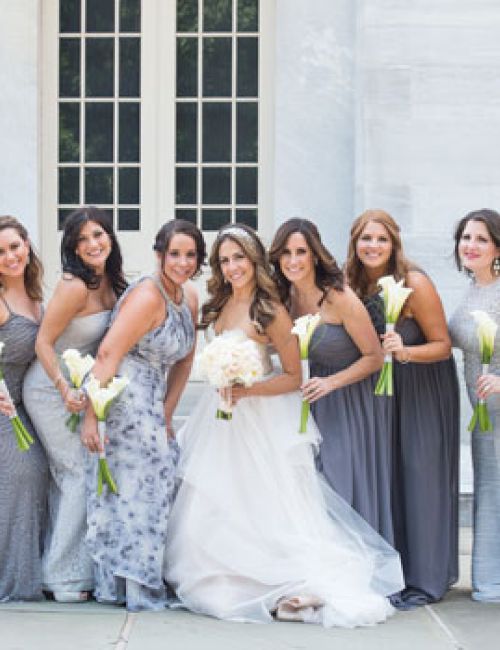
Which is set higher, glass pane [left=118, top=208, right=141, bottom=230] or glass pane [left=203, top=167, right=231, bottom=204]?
glass pane [left=203, top=167, right=231, bottom=204]

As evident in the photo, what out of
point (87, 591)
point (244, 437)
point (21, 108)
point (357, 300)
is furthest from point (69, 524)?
point (21, 108)

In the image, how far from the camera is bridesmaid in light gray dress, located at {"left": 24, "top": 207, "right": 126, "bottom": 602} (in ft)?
21.3

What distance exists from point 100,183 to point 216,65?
51.7 inches

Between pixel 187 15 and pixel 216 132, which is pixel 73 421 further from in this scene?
pixel 187 15

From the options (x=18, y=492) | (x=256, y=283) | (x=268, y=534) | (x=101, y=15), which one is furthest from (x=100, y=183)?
(x=268, y=534)

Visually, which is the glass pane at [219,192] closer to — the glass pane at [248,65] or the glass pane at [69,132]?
the glass pane at [248,65]

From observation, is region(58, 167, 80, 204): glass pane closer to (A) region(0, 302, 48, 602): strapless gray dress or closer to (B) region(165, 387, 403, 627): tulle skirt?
(A) region(0, 302, 48, 602): strapless gray dress

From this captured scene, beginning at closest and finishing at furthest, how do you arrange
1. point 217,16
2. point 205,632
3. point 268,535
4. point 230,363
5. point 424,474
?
1. point 205,632
2. point 230,363
3. point 268,535
4. point 424,474
5. point 217,16

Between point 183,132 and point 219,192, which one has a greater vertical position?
point 183,132

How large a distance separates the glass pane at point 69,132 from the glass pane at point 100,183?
0.17 meters

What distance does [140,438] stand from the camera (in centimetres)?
641

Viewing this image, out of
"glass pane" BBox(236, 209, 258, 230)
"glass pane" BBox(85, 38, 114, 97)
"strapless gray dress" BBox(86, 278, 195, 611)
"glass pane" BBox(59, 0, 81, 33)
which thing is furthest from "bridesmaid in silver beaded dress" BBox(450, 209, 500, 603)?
"glass pane" BBox(59, 0, 81, 33)

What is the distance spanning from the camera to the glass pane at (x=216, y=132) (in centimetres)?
1071

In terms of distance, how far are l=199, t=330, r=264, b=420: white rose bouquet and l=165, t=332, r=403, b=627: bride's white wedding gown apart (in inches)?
12.5
